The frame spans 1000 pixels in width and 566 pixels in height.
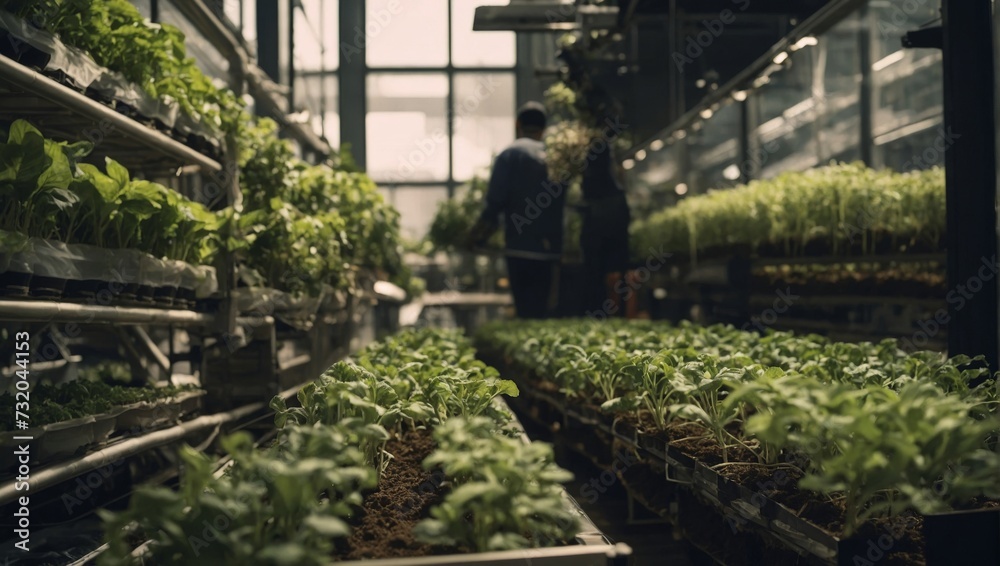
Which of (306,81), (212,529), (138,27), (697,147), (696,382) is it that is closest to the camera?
(212,529)

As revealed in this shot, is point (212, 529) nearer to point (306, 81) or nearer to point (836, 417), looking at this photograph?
point (836, 417)

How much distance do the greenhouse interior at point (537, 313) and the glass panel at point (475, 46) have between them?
20.3ft

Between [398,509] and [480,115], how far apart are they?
13334 millimetres

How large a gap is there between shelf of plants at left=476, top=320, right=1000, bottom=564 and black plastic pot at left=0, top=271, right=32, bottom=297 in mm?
1608

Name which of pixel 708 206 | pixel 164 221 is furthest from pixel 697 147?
pixel 164 221

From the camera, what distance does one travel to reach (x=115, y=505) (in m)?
3.62

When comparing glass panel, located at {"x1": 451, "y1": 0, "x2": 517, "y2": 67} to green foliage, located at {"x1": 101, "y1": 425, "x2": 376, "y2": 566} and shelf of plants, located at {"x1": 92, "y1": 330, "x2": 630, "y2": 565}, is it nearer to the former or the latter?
shelf of plants, located at {"x1": 92, "y1": 330, "x2": 630, "y2": 565}

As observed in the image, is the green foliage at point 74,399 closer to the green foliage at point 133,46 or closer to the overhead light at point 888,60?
the green foliage at point 133,46

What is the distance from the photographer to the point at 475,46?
1493cm

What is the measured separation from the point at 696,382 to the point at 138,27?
216cm

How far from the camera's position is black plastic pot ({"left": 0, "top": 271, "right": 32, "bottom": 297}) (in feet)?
7.64

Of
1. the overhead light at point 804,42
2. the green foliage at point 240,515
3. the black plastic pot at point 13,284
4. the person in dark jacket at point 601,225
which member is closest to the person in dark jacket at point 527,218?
the person in dark jacket at point 601,225

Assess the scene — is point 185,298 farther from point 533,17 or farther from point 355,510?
point 533,17

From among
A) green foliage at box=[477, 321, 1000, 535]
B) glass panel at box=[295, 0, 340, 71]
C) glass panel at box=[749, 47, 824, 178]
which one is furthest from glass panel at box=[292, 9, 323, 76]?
green foliage at box=[477, 321, 1000, 535]
